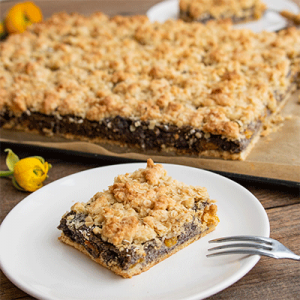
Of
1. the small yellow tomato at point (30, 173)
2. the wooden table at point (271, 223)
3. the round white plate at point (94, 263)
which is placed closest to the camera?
the round white plate at point (94, 263)

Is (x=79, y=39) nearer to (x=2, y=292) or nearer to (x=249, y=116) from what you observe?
(x=249, y=116)

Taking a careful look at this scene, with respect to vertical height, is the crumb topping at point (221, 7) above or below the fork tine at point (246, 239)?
above

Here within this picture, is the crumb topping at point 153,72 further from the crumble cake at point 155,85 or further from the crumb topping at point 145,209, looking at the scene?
the crumb topping at point 145,209

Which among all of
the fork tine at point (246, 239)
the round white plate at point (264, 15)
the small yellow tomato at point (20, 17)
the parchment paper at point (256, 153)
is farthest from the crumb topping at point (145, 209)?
the small yellow tomato at point (20, 17)

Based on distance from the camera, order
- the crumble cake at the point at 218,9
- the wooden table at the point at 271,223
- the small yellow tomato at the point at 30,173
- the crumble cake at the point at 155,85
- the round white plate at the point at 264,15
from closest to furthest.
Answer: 1. the wooden table at the point at 271,223
2. the small yellow tomato at the point at 30,173
3. the crumble cake at the point at 155,85
4. the round white plate at the point at 264,15
5. the crumble cake at the point at 218,9

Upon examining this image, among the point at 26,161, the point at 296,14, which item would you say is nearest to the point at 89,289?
the point at 26,161

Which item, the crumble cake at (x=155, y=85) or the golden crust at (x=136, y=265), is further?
the crumble cake at (x=155, y=85)

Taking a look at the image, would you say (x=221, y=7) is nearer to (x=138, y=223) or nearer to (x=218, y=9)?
(x=218, y=9)

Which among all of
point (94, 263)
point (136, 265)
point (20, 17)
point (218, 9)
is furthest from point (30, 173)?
point (218, 9)
